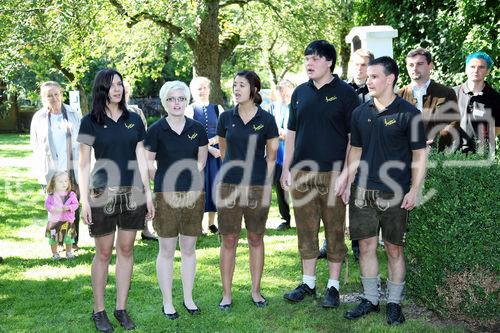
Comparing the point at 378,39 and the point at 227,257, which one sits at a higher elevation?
the point at 378,39

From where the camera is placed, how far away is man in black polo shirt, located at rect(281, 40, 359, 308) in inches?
211

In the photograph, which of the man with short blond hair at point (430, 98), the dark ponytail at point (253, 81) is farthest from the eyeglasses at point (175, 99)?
the man with short blond hair at point (430, 98)

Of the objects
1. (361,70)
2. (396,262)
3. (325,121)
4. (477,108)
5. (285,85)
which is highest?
(361,70)

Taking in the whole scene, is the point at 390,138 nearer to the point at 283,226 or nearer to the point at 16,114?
the point at 283,226

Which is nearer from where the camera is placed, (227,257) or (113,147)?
(113,147)

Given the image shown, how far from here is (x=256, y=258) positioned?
18.3 feet

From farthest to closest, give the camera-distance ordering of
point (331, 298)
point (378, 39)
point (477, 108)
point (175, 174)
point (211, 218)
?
1. point (211, 218)
2. point (378, 39)
3. point (477, 108)
4. point (331, 298)
5. point (175, 174)

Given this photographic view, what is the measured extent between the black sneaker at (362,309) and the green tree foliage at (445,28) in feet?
15.0

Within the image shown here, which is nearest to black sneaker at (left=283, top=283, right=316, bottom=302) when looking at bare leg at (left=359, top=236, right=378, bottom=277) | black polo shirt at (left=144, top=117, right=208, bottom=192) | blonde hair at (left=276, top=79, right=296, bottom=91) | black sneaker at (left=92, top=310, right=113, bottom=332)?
bare leg at (left=359, top=236, right=378, bottom=277)

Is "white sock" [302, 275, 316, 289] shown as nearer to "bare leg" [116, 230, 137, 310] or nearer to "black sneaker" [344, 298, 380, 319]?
A: "black sneaker" [344, 298, 380, 319]

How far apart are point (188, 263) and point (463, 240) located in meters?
2.38

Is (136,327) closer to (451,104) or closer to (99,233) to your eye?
(99,233)

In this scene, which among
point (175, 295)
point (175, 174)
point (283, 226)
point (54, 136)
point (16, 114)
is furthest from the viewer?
point (16, 114)

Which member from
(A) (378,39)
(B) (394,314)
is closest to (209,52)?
(A) (378,39)
